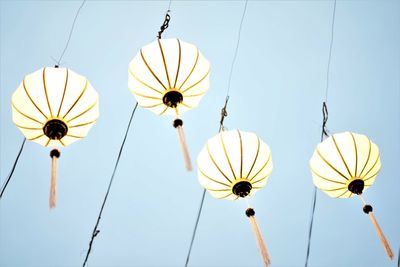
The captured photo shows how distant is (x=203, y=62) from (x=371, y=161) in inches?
101

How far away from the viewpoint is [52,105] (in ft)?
13.6

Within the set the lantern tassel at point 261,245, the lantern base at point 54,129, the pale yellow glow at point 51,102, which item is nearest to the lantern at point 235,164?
the lantern tassel at point 261,245

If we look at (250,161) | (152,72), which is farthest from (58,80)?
(250,161)

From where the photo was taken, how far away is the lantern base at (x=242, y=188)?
15.1 feet

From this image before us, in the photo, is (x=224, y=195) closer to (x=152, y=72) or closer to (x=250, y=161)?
(x=250, y=161)

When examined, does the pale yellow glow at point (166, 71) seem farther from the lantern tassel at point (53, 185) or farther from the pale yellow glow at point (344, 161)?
the pale yellow glow at point (344, 161)

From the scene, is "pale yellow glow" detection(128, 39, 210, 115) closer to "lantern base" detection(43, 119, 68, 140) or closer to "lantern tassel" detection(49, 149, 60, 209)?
"lantern base" detection(43, 119, 68, 140)

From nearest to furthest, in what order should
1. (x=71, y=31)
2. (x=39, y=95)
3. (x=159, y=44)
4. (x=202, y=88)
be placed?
(x=39, y=95)
(x=159, y=44)
(x=202, y=88)
(x=71, y=31)

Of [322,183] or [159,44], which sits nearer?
[159,44]

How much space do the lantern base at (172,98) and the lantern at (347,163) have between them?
81.0 inches

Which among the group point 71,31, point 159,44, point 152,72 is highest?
point 71,31

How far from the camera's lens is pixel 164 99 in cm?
444

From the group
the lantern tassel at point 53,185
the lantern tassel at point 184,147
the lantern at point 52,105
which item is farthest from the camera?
the lantern at point 52,105

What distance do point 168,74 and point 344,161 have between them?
251cm
